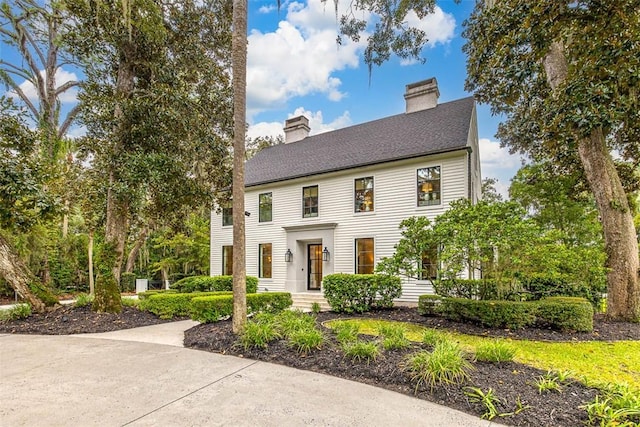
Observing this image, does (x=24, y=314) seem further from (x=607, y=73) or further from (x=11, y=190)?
(x=607, y=73)

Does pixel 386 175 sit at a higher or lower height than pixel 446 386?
higher

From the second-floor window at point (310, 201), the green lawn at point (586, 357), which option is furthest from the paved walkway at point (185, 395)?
the second-floor window at point (310, 201)

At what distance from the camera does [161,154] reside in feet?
27.3

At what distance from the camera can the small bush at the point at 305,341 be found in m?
4.68

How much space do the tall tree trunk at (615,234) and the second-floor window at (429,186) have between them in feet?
12.3

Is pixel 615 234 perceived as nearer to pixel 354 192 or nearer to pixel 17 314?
pixel 354 192

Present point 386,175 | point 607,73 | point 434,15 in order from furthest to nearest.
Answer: point 386,175 < point 434,15 < point 607,73

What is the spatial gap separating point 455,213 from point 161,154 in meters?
7.14

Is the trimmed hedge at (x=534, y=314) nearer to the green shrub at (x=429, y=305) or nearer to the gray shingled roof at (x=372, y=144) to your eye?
the green shrub at (x=429, y=305)

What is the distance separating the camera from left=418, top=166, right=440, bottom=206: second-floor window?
34.6 feet

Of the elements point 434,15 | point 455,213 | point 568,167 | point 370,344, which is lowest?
point 370,344

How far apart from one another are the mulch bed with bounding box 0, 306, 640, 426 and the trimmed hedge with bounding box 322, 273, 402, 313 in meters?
0.65

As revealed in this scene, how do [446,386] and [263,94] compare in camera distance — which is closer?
[446,386]

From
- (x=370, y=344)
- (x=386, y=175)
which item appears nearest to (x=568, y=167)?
(x=386, y=175)
